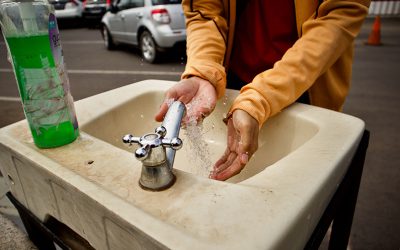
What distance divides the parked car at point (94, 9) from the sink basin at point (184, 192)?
11.4 meters

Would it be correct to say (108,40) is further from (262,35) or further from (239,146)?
(239,146)

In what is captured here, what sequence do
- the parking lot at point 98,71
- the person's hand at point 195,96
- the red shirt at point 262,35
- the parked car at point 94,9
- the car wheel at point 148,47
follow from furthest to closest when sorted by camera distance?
the parked car at point 94,9 → the car wheel at point 148,47 → the parking lot at point 98,71 → the red shirt at point 262,35 → the person's hand at point 195,96

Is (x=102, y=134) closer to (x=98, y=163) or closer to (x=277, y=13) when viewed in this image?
(x=98, y=163)

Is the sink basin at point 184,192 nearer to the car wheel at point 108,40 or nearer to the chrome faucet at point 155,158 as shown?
the chrome faucet at point 155,158

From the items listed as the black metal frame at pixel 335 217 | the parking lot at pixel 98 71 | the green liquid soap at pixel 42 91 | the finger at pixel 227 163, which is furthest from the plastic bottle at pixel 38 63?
the parking lot at pixel 98 71


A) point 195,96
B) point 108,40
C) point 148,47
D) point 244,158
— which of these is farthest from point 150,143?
point 108,40

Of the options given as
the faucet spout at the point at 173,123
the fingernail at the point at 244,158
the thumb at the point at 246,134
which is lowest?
the fingernail at the point at 244,158

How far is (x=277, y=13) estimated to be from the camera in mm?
1201

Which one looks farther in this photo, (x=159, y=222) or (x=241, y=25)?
(x=241, y=25)

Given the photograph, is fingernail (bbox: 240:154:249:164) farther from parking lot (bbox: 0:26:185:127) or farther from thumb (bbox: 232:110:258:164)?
parking lot (bbox: 0:26:185:127)

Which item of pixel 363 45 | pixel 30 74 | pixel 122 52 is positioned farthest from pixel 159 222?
pixel 363 45

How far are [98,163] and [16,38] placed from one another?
358mm

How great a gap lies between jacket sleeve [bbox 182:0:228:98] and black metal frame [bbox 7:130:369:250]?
0.53 metres

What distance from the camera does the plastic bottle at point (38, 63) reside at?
745mm
